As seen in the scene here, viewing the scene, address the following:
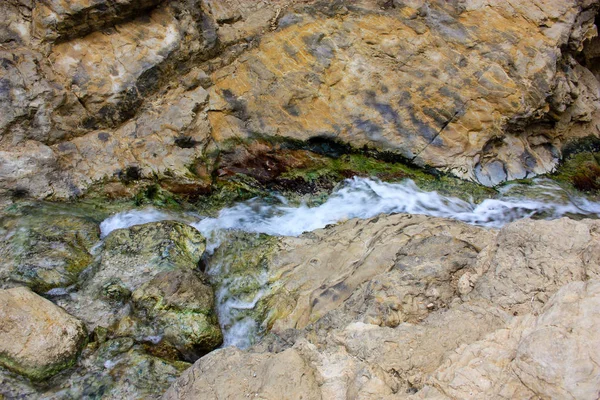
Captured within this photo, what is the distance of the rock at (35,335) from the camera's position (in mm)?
3697

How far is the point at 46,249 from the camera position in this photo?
16.0 ft

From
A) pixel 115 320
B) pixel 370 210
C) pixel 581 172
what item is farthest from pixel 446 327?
pixel 581 172

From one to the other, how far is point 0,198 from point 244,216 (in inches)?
105

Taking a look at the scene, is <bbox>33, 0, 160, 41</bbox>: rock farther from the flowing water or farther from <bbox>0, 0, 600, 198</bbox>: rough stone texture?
the flowing water

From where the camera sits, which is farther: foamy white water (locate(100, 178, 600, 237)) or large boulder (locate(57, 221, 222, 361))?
foamy white water (locate(100, 178, 600, 237))

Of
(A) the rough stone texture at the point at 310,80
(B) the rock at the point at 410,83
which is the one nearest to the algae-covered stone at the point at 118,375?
(A) the rough stone texture at the point at 310,80

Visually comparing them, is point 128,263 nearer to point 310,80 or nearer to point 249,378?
point 249,378

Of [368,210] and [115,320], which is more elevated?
[368,210]

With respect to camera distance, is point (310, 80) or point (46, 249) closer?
point (46, 249)

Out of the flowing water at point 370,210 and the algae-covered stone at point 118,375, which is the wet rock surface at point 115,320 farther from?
the flowing water at point 370,210

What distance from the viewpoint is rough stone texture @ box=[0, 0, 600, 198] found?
5926 mm

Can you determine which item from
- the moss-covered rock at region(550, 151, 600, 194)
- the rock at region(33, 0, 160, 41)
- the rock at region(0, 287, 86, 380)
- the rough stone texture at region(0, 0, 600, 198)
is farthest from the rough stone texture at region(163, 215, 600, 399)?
the rock at region(33, 0, 160, 41)

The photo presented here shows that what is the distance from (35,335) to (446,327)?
305 centimetres

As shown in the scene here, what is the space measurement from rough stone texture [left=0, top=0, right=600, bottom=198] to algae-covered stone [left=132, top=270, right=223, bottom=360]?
2.00 m
